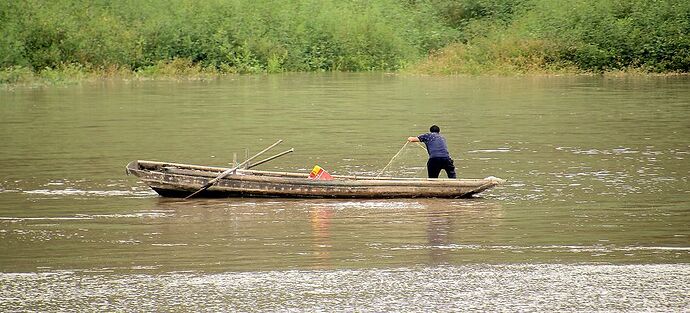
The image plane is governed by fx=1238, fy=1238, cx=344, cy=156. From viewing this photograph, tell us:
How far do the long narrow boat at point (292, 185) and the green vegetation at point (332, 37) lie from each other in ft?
108

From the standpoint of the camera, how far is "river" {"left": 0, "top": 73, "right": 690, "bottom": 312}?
12469 millimetres

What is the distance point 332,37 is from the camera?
61875 mm

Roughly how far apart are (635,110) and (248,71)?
26.8 meters

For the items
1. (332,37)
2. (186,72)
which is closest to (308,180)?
(186,72)

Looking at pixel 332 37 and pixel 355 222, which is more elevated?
pixel 332 37

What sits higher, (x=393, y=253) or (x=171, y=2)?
(x=171, y=2)

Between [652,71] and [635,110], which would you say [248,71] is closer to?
[652,71]

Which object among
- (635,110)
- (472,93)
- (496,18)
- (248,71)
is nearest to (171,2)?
(248,71)

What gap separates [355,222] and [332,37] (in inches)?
1796

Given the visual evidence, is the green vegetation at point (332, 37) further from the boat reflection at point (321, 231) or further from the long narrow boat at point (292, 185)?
the boat reflection at point (321, 231)

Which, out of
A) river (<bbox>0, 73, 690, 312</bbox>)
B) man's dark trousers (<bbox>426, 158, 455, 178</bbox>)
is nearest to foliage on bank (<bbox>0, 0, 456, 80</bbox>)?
river (<bbox>0, 73, 690, 312</bbox>)

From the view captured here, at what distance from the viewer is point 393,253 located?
14422 millimetres

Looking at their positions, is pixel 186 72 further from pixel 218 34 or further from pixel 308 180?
pixel 308 180

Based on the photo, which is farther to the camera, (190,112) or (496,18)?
(496,18)
